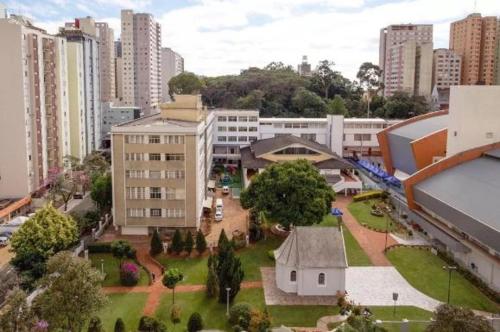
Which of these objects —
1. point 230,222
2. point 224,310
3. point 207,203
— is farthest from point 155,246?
point 207,203

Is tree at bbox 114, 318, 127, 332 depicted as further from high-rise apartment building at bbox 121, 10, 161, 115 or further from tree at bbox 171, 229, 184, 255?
high-rise apartment building at bbox 121, 10, 161, 115

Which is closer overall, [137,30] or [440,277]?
[440,277]

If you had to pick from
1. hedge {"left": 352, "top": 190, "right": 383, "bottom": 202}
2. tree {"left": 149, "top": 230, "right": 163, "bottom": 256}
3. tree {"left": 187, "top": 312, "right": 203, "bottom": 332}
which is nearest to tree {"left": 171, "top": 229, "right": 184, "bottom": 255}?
tree {"left": 149, "top": 230, "right": 163, "bottom": 256}

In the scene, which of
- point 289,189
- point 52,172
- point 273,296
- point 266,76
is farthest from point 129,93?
point 273,296

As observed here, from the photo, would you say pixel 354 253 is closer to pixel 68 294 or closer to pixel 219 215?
pixel 219 215

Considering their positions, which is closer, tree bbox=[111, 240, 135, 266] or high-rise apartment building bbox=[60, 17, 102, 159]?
tree bbox=[111, 240, 135, 266]

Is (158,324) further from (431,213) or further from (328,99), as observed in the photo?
(328,99)

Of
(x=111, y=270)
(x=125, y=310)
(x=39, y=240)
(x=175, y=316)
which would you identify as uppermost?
(x=39, y=240)
